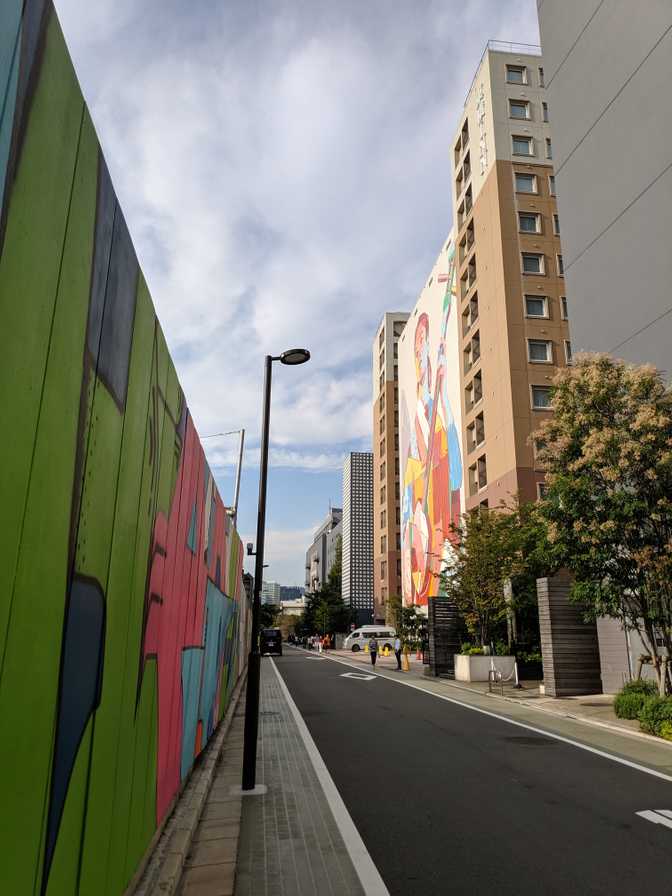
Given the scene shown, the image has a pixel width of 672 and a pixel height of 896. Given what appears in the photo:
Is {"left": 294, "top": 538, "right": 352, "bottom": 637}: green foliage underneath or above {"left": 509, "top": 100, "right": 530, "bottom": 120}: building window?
underneath

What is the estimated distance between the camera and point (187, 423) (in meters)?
6.02

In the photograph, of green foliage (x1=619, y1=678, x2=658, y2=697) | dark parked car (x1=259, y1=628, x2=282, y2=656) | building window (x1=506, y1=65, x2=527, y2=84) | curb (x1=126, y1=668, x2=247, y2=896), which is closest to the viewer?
curb (x1=126, y1=668, x2=247, y2=896)

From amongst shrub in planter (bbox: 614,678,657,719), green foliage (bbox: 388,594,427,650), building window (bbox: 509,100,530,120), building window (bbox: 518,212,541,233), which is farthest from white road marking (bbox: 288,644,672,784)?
building window (bbox: 509,100,530,120)

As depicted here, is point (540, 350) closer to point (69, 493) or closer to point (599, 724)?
point (599, 724)

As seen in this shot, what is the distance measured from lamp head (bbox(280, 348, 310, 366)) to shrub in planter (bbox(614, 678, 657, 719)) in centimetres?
975

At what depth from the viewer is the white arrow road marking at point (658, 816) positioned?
20.9ft

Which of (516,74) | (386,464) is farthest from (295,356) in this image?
(386,464)

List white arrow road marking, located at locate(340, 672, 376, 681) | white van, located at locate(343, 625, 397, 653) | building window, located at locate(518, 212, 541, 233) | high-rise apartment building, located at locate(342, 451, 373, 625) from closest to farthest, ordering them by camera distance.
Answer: white arrow road marking, located at locate(340, 672, 376, 681) < building window, located at locate(518, 212, 541, 233) < white van, located at locate(343, 625, 397, 653) < high-rise apartment building, located at locate(342, 451, 373, 625)

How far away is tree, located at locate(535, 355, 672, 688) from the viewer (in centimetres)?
1291

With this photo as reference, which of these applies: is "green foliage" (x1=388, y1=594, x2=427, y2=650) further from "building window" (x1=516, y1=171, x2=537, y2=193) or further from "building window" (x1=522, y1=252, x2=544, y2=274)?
"building window" (x1=516, y1=171, x2=537, y2=193)

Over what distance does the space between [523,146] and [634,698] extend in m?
36.1

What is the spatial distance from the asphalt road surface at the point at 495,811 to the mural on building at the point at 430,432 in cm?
2902

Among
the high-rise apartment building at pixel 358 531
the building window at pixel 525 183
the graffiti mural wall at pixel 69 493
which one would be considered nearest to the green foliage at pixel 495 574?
the graffiti mural wall at pixel 69 493

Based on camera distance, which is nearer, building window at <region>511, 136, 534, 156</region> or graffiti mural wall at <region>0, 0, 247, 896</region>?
graffiti mural wall at <region>0, 0, 247, 896</region>
